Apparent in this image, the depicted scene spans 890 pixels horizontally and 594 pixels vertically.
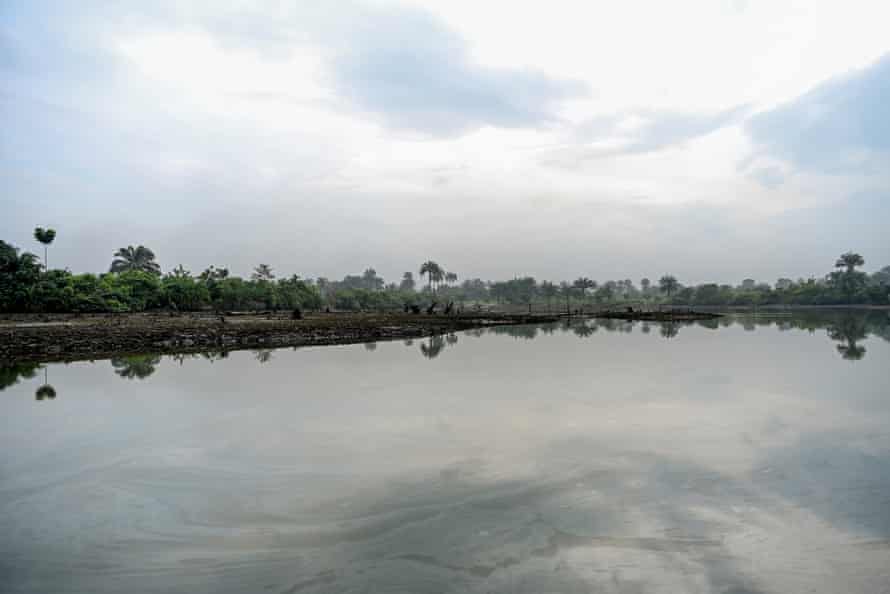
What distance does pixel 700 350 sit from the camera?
25.3m

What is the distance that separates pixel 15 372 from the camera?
17.9m

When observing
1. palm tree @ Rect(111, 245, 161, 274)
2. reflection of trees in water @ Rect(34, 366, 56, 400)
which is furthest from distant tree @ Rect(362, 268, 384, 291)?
reflection of trees in water @ Rect(34, 366, 56, 400)

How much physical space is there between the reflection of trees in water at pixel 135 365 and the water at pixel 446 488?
2175mm

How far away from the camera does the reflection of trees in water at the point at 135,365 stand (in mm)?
17453

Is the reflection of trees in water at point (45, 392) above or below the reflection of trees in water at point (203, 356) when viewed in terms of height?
below

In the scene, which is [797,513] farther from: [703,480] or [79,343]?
[79,343]

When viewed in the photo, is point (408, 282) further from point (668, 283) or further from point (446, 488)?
point (446, 488)

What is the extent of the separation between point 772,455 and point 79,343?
29.4 metres

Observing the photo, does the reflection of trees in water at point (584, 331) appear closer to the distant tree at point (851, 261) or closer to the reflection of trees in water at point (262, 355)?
the reflection of trees in water at point (262, 355)

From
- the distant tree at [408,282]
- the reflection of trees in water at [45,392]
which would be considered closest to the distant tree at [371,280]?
the distant tree at [408,282]

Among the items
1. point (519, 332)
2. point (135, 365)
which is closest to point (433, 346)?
point (519, 332)

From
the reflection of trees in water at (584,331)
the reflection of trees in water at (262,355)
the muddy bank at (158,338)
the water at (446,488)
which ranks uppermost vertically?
the muddy bank at (158,338)

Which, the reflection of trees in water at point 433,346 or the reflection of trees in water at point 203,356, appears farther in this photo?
the reflection of trees in water at point 433,346

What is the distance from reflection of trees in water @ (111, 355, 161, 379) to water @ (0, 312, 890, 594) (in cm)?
217
